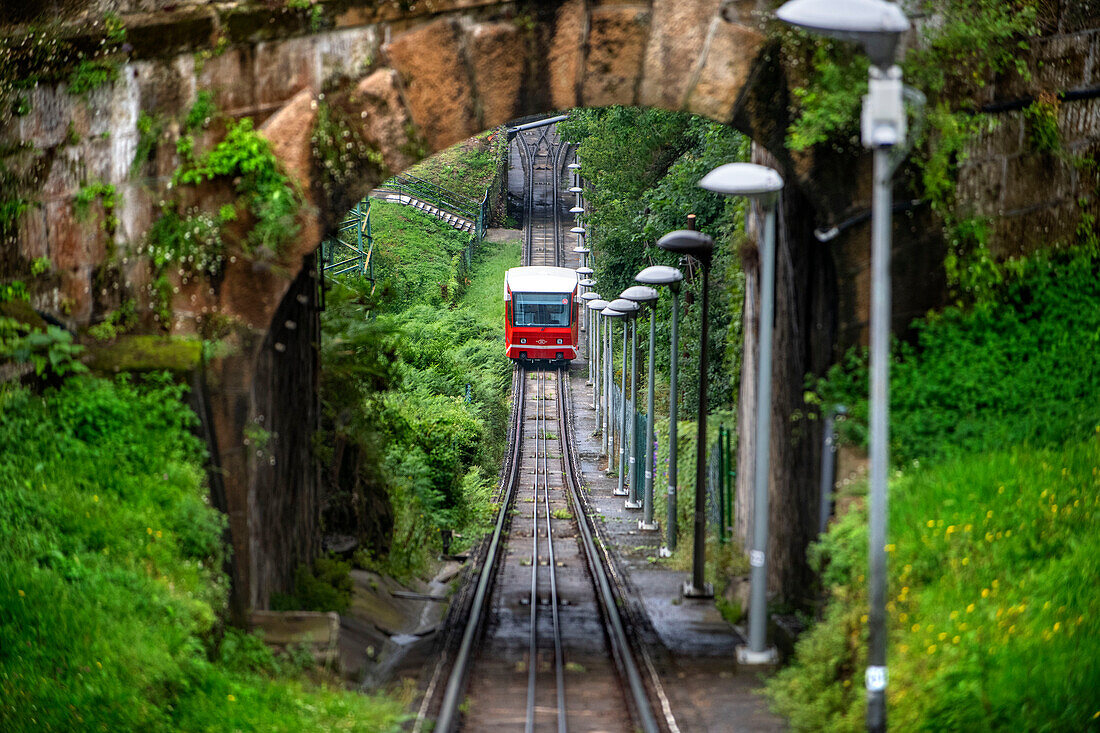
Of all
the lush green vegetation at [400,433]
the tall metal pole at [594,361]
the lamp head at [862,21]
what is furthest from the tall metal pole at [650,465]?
the tall metal pole at [594,361]

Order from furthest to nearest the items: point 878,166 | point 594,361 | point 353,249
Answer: point 594,361, point 353,249, point 878,166

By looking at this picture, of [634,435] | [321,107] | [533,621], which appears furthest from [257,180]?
[634,435]

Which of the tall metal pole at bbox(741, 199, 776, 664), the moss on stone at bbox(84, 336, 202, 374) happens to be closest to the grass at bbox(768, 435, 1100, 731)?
the tall metal pole at bbox(741, 199, 776, 664)

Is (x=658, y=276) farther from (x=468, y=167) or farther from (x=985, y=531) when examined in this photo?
(x=468, y=167)

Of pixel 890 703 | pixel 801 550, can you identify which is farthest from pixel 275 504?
pixel 890 703

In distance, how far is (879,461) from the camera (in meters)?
6.29

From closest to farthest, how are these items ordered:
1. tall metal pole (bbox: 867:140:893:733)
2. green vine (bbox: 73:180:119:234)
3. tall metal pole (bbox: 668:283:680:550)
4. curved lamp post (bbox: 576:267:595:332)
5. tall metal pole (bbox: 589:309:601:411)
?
tall metal pole (bbox: 867:140:893:733), green vine (bbox: 73:180:119:234), tall metal pole (bbox: 668:283:680:550), curved lamp post (bbox: 576:267:595:332), tall metal pole (bbox: 589:309:601:411)

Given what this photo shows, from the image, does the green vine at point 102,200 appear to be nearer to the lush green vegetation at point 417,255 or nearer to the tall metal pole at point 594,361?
the tall metal pole at point 594,361

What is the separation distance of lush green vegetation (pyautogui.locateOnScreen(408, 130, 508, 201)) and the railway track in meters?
45.4

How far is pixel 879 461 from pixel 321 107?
6.13m

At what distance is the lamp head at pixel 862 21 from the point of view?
620 cm

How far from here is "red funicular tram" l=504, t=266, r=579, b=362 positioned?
40438 millimetres

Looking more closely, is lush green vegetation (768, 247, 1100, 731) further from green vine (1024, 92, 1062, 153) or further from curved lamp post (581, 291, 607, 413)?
curved lamp post (581, 291, 607, 413)

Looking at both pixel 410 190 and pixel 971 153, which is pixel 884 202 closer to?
pixel 971 153
